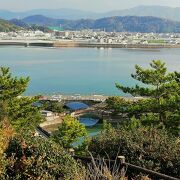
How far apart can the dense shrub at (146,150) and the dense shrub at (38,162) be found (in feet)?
3.90

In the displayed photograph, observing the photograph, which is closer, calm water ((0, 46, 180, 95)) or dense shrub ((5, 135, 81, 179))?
dense shrub ((5, 135, 81, 179))

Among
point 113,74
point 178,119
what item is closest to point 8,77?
point 178,119

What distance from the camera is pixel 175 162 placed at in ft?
16.6

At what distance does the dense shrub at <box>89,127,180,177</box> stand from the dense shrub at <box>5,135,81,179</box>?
46.8 inches

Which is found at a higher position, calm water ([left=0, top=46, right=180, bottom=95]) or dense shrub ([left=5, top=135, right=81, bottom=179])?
dense shrub ([left=5, top=135, right=81, bottom=179])

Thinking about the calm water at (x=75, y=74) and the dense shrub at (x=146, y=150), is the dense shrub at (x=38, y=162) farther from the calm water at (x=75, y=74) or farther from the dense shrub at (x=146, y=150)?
the calm water at (x=75, y=74)

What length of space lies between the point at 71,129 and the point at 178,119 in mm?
3158

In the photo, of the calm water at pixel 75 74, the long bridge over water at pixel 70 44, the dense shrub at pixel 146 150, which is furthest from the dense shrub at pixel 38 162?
the long bridge over water at pixel 70 44

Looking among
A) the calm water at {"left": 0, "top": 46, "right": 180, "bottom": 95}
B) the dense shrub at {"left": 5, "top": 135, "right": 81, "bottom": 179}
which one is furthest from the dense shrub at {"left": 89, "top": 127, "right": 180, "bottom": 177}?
the calm water at {"left": 0, "top": 46, "right": 180, "bottom": 95}

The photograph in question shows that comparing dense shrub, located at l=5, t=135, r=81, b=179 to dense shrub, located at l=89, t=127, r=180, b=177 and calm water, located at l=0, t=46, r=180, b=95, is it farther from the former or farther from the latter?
calm water, located at l=0, t=46, r=180, b=95

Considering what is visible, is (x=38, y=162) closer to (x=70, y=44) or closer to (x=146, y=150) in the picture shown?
(x=146, y=150)

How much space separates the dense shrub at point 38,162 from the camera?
4.02 meters

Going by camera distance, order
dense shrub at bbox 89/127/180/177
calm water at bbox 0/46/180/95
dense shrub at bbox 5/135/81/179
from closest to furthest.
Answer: dense shrub at bbox 5/135/81/179 < dense shrub at bbox 89/127/180/177 < calm water at bbox 0/46/180/95

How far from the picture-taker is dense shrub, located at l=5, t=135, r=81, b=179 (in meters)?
4.02
